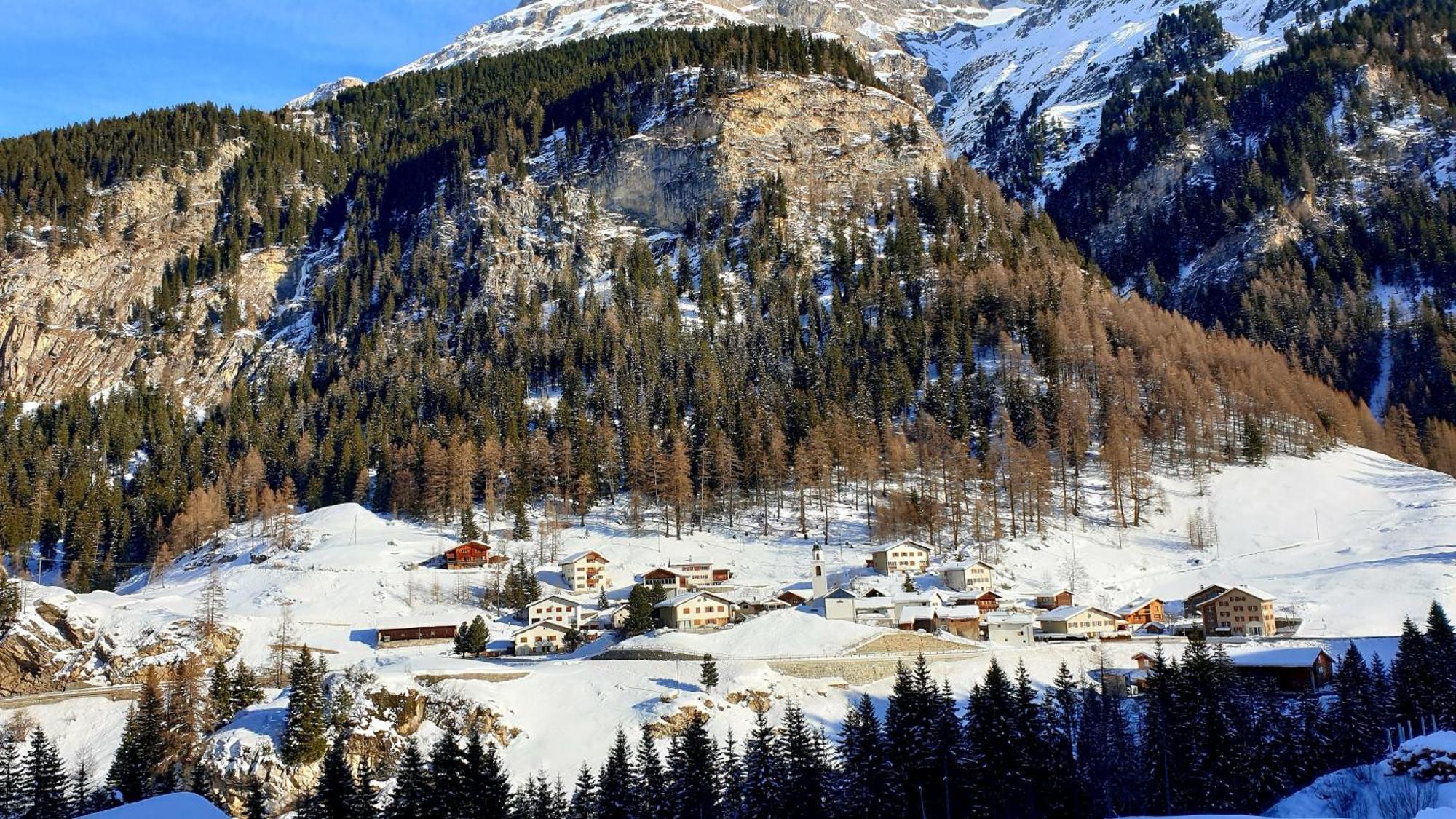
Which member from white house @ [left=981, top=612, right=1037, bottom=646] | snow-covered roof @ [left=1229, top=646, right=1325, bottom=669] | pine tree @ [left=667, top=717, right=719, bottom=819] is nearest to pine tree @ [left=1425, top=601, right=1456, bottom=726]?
snow-covered roof @ [left=1229, top=646, right=1325, bottom=669]

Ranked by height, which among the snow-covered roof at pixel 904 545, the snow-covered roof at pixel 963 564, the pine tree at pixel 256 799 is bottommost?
the pine tree at pixel 256 799

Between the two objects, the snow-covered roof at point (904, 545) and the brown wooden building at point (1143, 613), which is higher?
the snow-covered roof at point (904, 545)

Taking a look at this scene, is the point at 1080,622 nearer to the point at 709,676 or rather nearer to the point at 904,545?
the point at 904,545

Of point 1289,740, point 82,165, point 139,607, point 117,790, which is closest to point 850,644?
point 1289,740

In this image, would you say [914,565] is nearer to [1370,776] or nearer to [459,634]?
[459,634]

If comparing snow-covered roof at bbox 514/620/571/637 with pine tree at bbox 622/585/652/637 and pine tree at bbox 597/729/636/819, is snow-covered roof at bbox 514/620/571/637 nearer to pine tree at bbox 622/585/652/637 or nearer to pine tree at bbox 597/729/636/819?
pine tree at bbox 622/585/652/637

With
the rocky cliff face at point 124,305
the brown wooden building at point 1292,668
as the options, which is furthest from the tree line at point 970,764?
the rocky cliff face at point 124,305

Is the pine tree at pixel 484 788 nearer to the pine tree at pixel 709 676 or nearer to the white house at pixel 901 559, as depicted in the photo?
the pine tree at pixel 709 676
